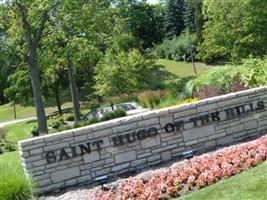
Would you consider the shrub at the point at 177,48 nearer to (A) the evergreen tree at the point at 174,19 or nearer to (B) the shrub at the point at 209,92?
(A) the evergreen tree at the point at 174,19

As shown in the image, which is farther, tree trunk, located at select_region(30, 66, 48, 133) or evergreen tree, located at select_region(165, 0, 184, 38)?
evergreen tree, located at select_region(165, 0, 184, 38)

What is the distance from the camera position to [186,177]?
784 cm

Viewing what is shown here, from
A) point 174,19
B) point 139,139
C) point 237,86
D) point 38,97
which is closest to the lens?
point 139,139

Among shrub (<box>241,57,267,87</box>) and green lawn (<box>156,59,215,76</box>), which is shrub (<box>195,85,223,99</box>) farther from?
green lawn (<box>156,59,215,76</box>)

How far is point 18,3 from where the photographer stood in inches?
930

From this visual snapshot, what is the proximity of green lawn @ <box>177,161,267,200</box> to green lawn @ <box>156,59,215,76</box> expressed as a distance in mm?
50288

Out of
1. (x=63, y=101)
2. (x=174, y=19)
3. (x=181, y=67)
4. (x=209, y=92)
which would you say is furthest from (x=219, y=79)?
(x=174, y=19)

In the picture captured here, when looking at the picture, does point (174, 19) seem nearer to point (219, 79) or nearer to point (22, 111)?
point (22, 111)

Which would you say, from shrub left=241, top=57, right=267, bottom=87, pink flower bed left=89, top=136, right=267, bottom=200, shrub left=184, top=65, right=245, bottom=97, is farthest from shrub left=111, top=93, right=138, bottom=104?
pink flower bed left=89, top=136, right=267, bottom=200

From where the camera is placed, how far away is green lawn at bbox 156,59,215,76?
193 ft

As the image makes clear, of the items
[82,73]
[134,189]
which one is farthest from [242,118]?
[82,73]

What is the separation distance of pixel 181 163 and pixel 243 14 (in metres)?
29.5

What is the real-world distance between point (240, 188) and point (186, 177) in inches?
46.9

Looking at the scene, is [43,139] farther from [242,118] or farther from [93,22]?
[93,22]
